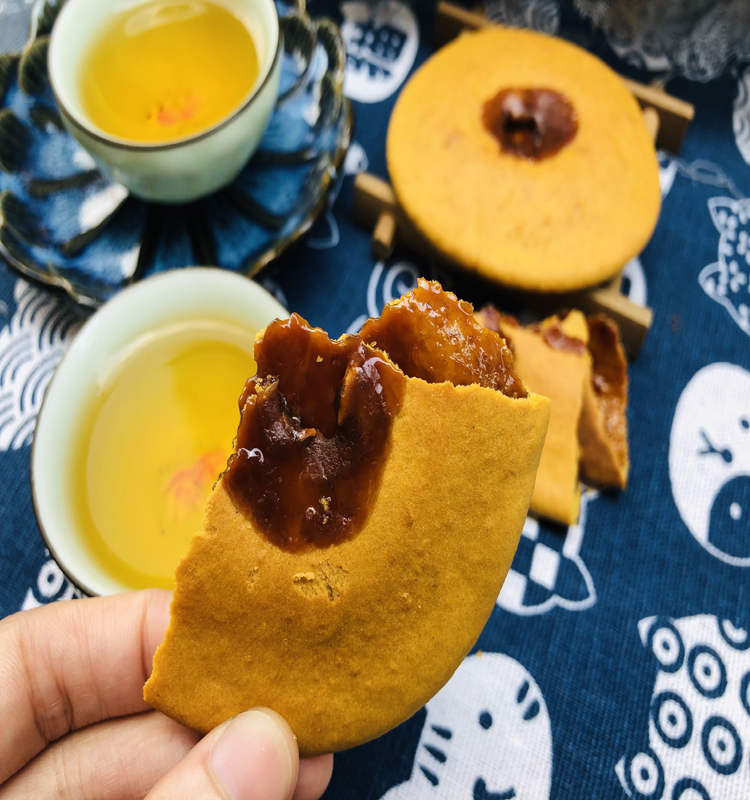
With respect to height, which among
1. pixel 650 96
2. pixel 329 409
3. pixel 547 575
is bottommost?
pixel 547 575

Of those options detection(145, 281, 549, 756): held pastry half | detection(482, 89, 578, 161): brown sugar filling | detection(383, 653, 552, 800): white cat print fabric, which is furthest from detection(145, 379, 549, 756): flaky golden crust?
detection(482, 89, 578, 161): brown sugar filling

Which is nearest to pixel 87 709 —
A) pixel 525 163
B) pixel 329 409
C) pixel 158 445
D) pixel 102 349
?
pixel 158 445

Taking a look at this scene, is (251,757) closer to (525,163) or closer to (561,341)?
(561,341)

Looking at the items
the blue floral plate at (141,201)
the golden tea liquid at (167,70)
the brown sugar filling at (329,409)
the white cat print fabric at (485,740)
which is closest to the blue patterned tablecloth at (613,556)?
the white cat print fabric at (485,740)

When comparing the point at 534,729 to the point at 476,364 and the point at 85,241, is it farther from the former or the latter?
the point at 85,241

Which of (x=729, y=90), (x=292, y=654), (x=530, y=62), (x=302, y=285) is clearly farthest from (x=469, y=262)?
(x=729, y=90)

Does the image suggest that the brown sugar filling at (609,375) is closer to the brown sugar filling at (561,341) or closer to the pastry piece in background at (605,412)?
the pastry piece in background at (605,412)

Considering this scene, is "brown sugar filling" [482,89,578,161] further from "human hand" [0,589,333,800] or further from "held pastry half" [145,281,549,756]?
"human hand" [0,589,333,800]
